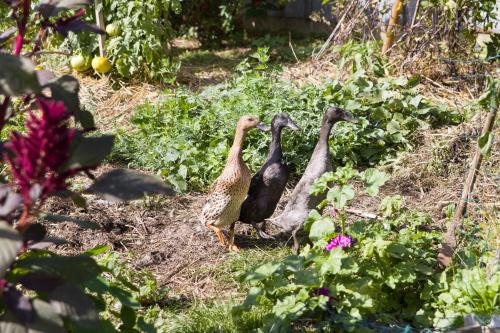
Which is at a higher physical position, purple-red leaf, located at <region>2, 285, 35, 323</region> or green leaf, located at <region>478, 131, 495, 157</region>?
green leaf, located at <region>478, 131, 495, 157</region>

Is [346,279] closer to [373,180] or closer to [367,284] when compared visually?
[367,284]

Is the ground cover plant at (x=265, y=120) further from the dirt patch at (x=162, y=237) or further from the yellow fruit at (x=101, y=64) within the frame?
the yellow fruit at (x=101, y=64)

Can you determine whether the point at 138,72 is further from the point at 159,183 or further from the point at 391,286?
the point at 159,183

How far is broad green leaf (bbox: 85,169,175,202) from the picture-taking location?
1590mm

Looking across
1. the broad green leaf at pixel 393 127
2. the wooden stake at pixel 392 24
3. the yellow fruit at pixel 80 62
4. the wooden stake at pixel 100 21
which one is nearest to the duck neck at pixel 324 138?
the broad green leaf at pixel 393 127

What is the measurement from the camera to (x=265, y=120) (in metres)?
4.91

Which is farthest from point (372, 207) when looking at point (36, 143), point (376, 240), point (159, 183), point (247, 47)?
point (247, 47)

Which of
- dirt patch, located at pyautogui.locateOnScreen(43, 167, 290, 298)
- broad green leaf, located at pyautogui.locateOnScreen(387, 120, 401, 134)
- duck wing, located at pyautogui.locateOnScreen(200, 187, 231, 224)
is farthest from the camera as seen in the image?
broad green leaf, located at pyautogui.locateOnScreen(387, 120, 401, 134)

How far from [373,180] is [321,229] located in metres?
0.34

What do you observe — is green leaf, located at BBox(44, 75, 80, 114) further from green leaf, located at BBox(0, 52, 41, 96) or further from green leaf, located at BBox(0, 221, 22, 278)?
green leaf, located at BBox(0, 221, 22, 278)

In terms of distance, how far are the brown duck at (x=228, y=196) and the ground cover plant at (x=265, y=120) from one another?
0.78 meters

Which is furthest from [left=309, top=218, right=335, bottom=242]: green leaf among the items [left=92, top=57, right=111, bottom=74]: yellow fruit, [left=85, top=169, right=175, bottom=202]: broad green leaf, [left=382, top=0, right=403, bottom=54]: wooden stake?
[left=92, top=57, right=111, bottom=74]: yellow fruit

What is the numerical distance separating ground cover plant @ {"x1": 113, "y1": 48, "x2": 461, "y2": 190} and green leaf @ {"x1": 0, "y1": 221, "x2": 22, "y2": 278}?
2.97 meters

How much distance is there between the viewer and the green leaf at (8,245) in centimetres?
147
